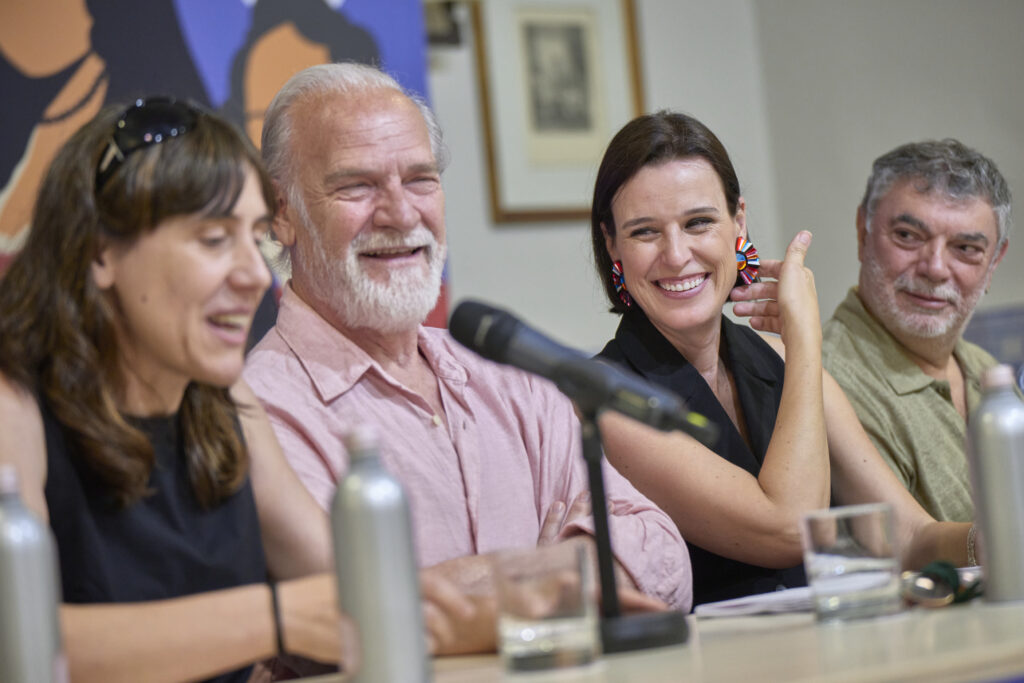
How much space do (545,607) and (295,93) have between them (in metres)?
1.19

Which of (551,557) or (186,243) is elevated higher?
(186,243)

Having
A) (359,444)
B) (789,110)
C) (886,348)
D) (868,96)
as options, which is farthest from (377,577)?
(789,110)

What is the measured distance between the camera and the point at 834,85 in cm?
403

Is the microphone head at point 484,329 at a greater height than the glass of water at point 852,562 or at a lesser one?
greater

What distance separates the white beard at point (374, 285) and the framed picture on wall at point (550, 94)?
5.91 feet

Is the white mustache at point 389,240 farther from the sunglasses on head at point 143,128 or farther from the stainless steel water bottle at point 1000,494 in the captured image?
the stainless steel water bottle at point 1000,494

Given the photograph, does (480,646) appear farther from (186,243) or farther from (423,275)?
(423,275)

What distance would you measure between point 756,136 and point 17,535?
3.63 m

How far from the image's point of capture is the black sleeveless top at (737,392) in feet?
6.93

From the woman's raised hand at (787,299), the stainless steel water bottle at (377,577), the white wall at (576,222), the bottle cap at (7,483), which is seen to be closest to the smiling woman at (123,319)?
the bottle cap at (7,483)

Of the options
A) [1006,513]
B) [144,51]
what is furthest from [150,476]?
[144,51]

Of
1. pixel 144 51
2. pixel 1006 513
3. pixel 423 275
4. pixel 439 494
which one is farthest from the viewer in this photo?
pixel 144 51

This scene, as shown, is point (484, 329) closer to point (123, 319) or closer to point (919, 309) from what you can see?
point (123, 319)

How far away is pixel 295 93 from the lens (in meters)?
2.02
